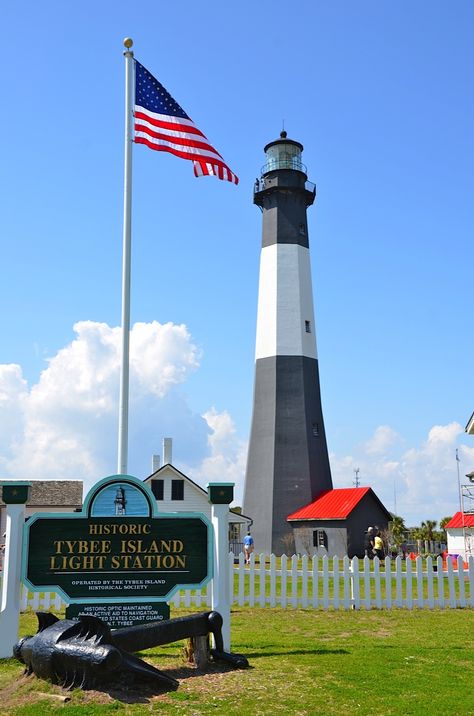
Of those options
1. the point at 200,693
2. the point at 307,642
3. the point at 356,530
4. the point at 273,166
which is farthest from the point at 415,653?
the point at 273,166

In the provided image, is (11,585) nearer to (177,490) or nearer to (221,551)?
(221,551)

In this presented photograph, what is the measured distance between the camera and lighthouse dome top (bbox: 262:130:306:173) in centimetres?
3712

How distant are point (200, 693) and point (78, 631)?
141 centimetres

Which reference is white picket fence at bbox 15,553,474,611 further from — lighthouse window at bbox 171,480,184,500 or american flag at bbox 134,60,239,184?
lighthouse window at bbox 171,480,184,500

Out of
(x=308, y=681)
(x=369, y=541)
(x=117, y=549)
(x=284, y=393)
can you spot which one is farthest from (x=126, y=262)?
(x=369, y=541)

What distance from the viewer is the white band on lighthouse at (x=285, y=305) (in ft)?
113

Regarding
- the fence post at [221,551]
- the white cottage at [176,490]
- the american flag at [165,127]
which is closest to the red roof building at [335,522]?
the white cottage at [176,490]

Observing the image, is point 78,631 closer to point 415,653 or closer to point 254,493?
point 415,653

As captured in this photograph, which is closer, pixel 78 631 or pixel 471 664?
pixel 78 631

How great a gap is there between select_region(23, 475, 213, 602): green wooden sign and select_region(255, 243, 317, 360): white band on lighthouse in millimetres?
24744

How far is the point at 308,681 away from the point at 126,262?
7.21 m

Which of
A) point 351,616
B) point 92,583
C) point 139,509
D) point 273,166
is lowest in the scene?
point 351,616

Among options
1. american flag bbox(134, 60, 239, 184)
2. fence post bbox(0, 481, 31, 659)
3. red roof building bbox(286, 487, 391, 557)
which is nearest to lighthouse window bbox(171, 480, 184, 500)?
red roof building bbox(286, 487, 391, 557)

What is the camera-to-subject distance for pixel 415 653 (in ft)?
32.6
